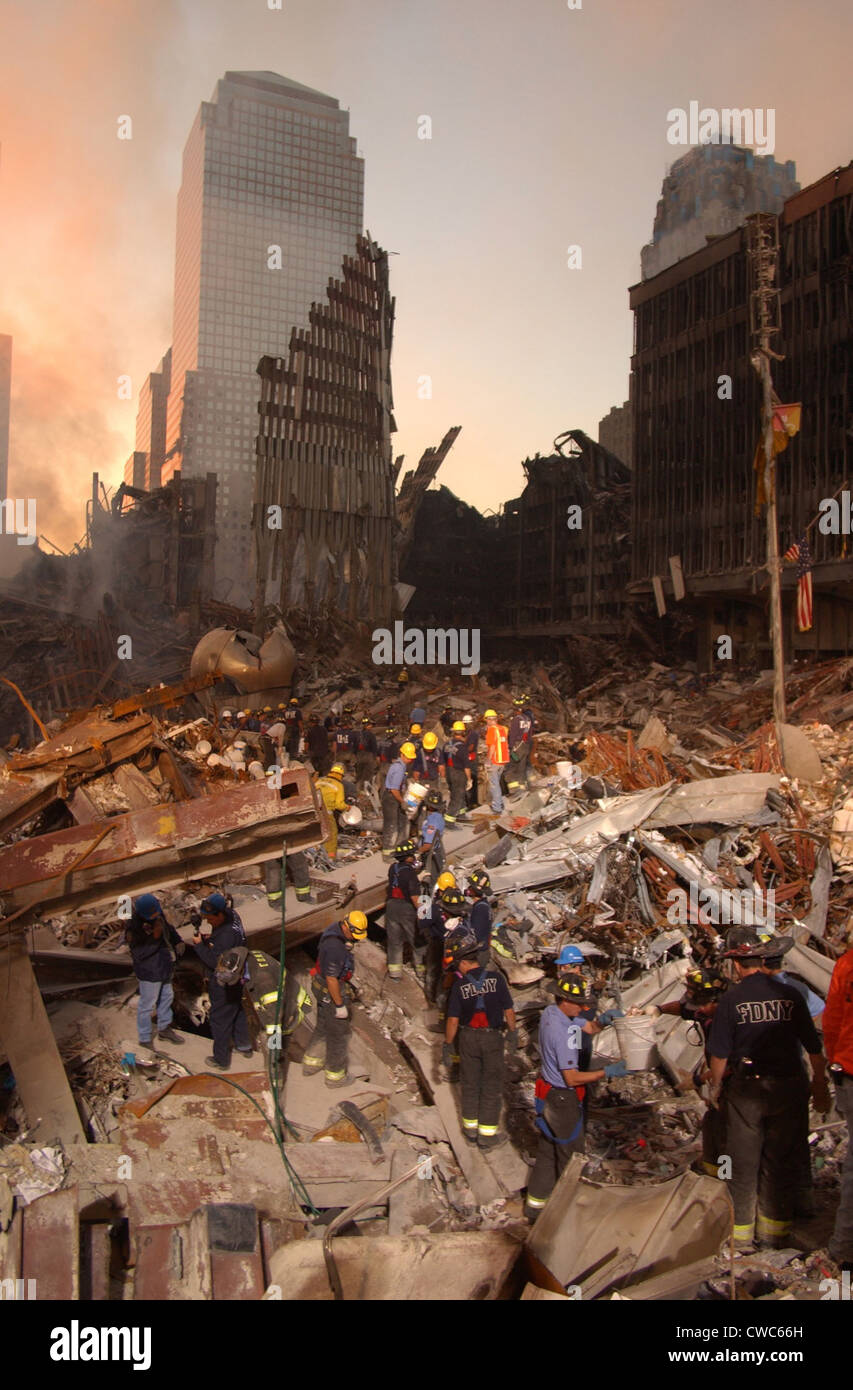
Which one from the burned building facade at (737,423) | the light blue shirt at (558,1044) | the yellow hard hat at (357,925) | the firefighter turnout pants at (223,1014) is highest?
the burned building facade at (737,423)

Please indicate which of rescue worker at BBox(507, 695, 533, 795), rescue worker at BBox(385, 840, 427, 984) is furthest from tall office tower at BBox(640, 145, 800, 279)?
rescue worker at BBox(385, 840, 427, 984)

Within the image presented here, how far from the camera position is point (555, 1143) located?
508cm

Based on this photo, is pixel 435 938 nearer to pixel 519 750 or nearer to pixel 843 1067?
pixel 843 1067

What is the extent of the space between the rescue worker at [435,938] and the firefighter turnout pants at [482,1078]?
2.12m

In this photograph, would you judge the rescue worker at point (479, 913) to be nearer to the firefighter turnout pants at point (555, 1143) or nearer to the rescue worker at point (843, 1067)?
the firefighter turnout pants at point (555, 1143)

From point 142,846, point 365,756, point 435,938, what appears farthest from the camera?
point 365,756

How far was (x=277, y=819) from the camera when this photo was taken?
5.76 meters

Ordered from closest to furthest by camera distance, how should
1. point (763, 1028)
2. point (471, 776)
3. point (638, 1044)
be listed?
1. point (763, 1028)
2. point (638, 1044)
3. point (471, 776)

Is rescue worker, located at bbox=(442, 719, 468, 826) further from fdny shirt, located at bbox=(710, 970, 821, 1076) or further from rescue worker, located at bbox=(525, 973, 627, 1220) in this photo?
fdny shirt, located at bbox=(710, 970, 821, 1076)

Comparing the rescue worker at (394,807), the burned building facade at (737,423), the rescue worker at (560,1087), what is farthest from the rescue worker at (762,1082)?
the burned building facade at (737,423)

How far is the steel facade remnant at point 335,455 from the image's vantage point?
2894cm

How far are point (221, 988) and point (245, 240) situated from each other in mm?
84411

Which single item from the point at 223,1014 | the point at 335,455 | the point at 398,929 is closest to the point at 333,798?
the point at 398,929
